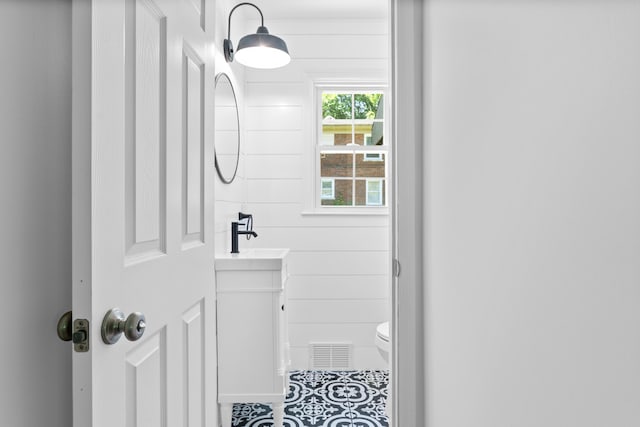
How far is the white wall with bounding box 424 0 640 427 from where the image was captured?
44 cm

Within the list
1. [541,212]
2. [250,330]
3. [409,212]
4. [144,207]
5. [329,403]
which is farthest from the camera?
[329,403]

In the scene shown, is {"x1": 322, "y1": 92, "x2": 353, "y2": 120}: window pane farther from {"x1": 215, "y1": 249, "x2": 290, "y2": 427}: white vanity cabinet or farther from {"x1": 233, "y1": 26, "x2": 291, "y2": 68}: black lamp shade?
{"x1": 215, "y1": 249, "x2": 290, "y2": 427}: white vanity cabinet

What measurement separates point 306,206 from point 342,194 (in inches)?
11.8

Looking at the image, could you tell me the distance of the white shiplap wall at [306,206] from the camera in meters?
2.82

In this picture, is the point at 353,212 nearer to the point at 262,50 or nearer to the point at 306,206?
the point at 306,206

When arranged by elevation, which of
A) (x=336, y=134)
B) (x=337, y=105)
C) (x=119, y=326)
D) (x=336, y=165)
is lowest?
(x=119, y=326)

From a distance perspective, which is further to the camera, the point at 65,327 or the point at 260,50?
the point at 260,50

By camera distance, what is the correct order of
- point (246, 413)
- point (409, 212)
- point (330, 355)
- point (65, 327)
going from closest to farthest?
point (65, 327) < point (409, 212) < point (246, 413) < point (330, 355)

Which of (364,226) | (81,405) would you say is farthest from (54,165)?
(364,226)

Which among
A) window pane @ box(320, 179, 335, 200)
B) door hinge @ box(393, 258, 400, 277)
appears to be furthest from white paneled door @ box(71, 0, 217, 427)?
window pane @ box(320, 179, 335, 200)

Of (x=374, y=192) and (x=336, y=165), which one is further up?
(x=336, y=165)

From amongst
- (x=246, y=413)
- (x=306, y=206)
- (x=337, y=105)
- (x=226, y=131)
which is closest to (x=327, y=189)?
(x=306, y=206)

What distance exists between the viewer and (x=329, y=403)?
7.52ft

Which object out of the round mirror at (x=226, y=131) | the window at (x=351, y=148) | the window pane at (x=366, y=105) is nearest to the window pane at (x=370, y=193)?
the window at (x=351, y=148)
